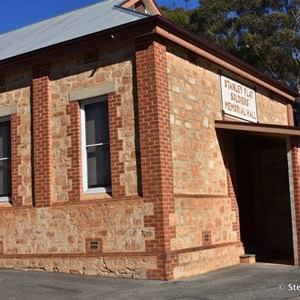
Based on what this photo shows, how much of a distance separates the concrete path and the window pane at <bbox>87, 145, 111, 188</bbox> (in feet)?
6.69

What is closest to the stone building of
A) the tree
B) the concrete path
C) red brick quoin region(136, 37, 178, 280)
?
red brick quoin region(136, 37, 178, 280)

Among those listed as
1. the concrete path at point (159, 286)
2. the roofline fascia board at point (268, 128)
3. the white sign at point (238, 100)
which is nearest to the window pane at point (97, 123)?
the concrete path at point (159, 286)

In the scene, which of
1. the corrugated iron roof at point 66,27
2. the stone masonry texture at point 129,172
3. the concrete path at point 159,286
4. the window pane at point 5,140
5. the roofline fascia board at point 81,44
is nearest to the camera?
the concrete path at point 159,286

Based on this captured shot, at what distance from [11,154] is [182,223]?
15.6ft

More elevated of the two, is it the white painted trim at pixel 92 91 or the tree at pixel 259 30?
the tree at pixel 259 30

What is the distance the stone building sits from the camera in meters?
10.9

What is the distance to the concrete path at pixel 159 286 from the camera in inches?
355

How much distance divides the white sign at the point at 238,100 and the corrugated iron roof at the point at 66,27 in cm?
306

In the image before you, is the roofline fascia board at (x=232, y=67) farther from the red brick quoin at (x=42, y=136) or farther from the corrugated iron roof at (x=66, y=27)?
the red brick quoin at (x=42, y=136)

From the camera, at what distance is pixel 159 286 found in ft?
32.3

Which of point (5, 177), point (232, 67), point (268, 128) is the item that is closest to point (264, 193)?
point (268, 128)

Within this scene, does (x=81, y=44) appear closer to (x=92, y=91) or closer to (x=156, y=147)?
(x=92, y=91)

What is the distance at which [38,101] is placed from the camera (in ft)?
41.5

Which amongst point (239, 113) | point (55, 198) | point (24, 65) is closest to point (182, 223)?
point (55, 198)
